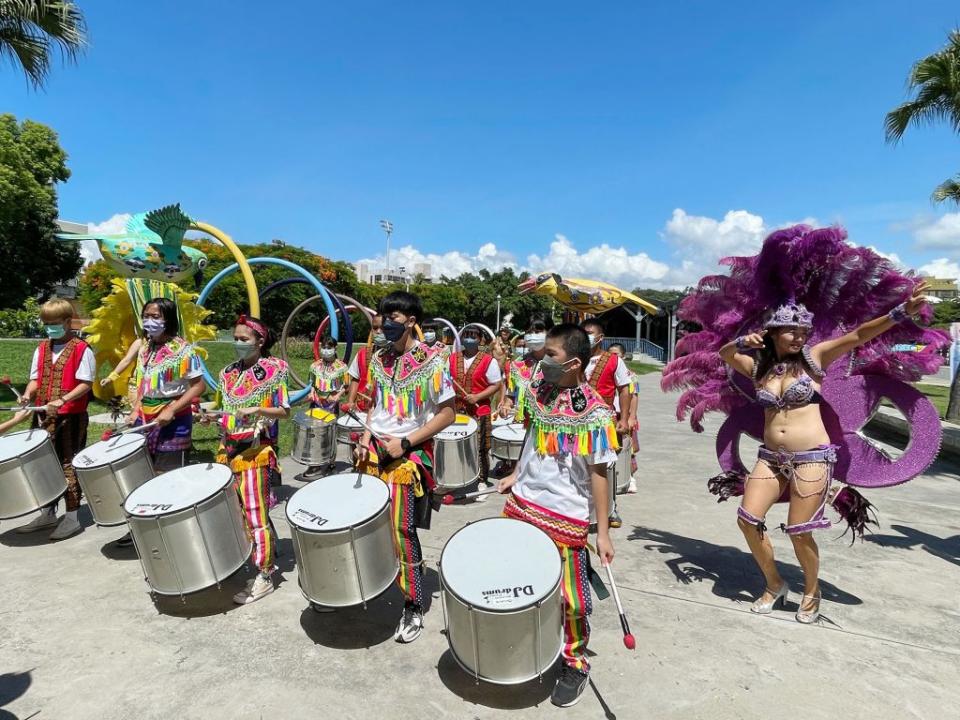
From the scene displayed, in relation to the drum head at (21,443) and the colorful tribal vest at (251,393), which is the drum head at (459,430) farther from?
the drum head at (21,443)

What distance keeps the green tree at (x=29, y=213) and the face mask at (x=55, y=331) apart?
1169cm

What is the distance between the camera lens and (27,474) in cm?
398

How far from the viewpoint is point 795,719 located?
253 centimetres

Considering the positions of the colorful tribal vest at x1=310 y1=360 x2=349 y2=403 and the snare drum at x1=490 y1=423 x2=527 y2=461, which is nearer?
the snare drum at x1=490 y1=423 x2=527 y2=461

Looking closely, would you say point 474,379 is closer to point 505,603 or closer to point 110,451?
point 110,451

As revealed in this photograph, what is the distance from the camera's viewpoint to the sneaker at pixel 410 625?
311 cm

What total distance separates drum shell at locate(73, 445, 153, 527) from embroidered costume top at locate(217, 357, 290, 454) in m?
0.78

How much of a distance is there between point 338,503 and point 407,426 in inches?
23.6

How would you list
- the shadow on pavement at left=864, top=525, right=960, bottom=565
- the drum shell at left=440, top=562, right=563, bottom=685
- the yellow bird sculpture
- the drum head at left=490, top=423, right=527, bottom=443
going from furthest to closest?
the yellow bird sculpture < the drum head at left=490, top=423, right=527, bottom=443 < the shadow on pavement at left=864, top=525, right=960, bottom=565 < the drum shell at left=440, top=562, right=563, bottom=685

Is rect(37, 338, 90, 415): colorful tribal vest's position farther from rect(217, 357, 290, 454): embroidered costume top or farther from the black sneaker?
the black sneaker

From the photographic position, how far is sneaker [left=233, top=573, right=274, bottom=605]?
3521 millimetres

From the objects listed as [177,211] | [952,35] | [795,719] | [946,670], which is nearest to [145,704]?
[795,719]

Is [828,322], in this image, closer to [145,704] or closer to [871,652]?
[871,652]

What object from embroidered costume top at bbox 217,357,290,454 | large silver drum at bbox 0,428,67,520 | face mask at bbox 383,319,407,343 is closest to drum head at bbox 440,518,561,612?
face mask at bbox 383,319,407,343
